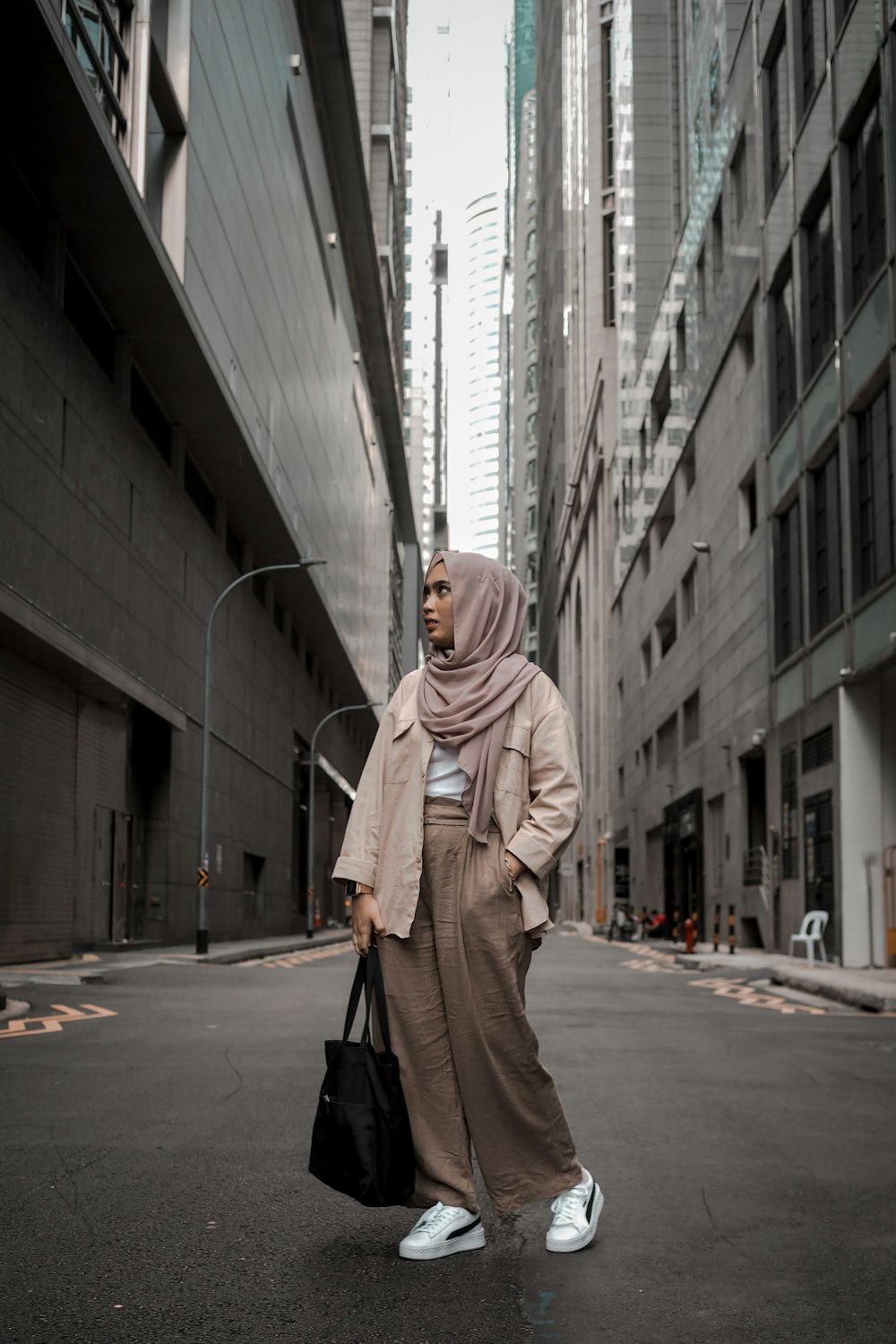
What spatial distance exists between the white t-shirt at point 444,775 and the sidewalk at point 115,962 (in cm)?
1142

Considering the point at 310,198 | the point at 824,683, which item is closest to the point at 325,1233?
the point at 824,683

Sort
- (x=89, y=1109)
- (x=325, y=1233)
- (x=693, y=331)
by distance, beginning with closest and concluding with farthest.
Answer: (x=325, y=1233), (x=89, y=1109), (x=693, y=331)

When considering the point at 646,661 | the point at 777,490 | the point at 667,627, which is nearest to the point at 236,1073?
the point at 777,490

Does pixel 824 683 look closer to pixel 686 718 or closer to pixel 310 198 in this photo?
pixel 686 718

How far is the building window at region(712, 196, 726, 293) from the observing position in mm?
38625

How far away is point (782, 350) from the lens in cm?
2964

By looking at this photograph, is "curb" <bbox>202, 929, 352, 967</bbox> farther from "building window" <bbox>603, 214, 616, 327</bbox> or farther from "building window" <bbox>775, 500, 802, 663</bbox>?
"building window" <bbox>603, 214, 616, 327</bbox>

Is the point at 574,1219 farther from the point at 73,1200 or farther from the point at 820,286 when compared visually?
the point at 820,286

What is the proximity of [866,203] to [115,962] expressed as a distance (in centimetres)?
1595

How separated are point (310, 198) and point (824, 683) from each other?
30322mm

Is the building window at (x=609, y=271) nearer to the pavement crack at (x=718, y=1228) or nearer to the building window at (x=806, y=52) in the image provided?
the building window at (x=806, y=52)

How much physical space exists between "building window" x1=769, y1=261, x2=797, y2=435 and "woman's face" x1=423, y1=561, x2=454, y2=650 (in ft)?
82.0

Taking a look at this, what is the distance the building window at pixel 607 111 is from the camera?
8569 cm

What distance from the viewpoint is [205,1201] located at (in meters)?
4.83
